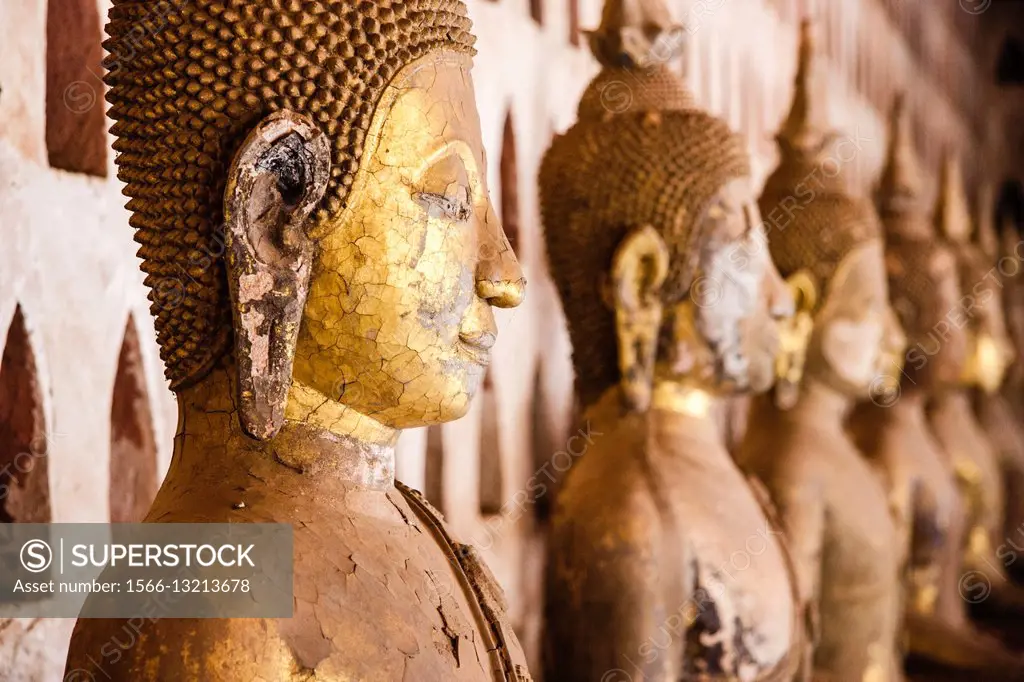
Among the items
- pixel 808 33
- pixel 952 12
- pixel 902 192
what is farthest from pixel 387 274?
pixel 952 12

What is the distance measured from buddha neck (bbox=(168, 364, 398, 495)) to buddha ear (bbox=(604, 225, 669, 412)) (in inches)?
37.7

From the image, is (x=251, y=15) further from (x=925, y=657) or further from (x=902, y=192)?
(x=902, y=192)

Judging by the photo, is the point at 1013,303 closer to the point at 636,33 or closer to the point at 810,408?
the point at 810,408

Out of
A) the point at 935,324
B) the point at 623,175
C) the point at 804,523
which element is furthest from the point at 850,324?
the point at 935,324

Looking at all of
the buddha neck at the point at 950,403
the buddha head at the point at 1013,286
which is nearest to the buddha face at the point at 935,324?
the buddha neck at the point at 950,403

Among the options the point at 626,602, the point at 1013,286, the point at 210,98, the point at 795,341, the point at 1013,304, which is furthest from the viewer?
the point at 1013,286

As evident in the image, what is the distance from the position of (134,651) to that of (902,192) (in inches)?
144

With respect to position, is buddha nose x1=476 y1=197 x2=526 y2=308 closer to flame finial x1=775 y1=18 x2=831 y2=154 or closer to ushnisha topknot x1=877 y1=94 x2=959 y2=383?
flame finial x1=775 y1=18 x2=831 y2=154

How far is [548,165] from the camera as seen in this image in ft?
8.23

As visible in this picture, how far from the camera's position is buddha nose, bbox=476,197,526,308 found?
1.49 meters

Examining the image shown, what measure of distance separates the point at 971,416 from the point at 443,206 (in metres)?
4.24

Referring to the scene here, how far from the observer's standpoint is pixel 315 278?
1401 mm

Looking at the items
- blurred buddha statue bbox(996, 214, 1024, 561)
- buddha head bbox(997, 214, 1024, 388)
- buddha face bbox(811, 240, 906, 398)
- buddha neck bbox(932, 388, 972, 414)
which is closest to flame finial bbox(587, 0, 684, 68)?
buddha face bbox(811, 240, 906, 398)

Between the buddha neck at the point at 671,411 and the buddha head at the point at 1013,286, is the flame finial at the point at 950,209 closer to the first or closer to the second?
the buddha head at the point at 1013,286
